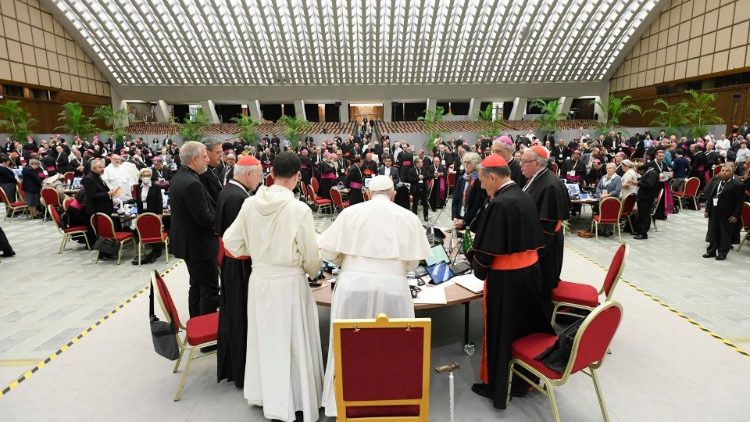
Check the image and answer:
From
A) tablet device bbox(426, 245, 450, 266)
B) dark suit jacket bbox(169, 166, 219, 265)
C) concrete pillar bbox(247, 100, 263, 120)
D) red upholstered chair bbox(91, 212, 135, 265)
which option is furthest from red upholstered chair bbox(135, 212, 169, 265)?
concrete pillar bbox(247, 100, 263, 120)

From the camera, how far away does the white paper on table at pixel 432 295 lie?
11.0 ft

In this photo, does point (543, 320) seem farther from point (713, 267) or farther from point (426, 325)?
point (713, 267)

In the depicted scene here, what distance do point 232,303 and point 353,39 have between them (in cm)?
2990

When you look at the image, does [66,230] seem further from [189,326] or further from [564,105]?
[564,105]

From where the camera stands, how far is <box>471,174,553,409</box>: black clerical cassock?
3.03 m

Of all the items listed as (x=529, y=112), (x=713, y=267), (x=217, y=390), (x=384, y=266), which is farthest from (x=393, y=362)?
(x=529, y=112)

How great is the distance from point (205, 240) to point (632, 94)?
35847 mm

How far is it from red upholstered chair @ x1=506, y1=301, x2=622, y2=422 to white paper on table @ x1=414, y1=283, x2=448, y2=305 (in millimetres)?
644

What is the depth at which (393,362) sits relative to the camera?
2.33 m

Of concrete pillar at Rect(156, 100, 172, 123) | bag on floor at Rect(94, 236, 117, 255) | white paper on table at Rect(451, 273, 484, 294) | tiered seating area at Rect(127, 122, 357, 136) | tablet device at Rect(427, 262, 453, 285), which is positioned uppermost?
concrete pillar at Rect(156, 100, 172, 123)

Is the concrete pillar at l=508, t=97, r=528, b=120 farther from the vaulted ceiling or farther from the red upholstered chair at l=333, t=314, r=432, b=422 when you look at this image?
the red upholstered chair at l=333, t=314, r=432, b=422

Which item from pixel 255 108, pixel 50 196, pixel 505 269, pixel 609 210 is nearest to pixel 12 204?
pixel 50 196

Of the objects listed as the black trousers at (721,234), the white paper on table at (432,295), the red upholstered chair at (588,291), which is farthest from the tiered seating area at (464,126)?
the white paper on table at (432,295)

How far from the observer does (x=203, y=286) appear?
14.1 feet
